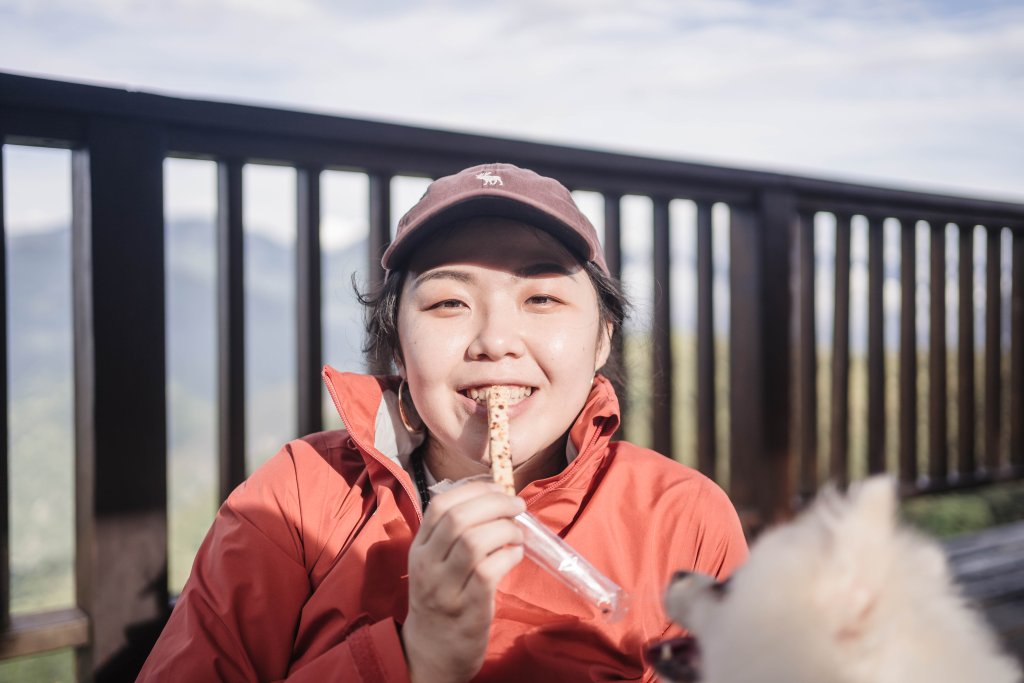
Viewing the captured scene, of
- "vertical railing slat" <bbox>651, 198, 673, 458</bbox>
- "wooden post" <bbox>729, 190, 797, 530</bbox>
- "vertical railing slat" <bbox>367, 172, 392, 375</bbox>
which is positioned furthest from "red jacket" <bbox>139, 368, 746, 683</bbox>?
"wooden post" <bbox>729, 190, 797, 530</bbox>

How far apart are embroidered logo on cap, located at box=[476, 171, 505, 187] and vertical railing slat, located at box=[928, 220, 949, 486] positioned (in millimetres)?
2421

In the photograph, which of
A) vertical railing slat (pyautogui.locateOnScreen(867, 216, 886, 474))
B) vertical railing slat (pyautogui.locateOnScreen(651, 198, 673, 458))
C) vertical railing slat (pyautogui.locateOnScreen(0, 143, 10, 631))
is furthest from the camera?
vertical railing slat (pyautogui.locateOnScreen(867, 216, 886, 474))

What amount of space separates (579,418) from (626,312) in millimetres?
357

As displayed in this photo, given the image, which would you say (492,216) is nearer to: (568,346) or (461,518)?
(568,346)

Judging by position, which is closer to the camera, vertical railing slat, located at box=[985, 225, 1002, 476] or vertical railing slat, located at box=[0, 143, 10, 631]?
vertical railing slat, located at box=[0, 143, 10, 631]

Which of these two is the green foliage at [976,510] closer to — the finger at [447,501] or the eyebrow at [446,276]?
the eyebrow at [446,276]

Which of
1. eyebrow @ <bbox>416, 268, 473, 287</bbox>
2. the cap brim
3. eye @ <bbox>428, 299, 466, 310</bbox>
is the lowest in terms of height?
eye @ <bbox>428, 299, 466, 310</bbox>

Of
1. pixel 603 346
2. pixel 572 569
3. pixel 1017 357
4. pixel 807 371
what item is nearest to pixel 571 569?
pixel 572 569

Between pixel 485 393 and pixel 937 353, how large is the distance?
8.36ft

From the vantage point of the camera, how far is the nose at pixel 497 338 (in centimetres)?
123

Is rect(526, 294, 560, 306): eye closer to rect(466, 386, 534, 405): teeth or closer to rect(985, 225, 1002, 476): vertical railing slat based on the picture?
rect(466, 386, 534, 405): teeth

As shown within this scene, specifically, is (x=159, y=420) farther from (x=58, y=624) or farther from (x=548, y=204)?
(x=548, y=204)

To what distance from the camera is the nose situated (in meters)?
1.23

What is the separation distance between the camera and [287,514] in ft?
4.31
